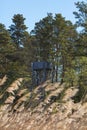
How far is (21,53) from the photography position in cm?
6681

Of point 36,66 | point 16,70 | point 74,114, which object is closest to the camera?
point 74,114

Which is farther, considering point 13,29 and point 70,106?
point 13,29

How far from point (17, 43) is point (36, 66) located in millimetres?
34527

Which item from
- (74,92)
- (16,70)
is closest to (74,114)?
(74,92)

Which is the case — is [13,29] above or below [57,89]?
above

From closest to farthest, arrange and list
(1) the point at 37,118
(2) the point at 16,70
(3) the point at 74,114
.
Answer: (3) the point at 74,114 → (1) the point at 37,118 → (2) the point at 16,70

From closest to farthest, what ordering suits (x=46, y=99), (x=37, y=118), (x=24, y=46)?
1. (x=37, y=118)
2. (x=46, y=99)
3. (x=24, y=46)

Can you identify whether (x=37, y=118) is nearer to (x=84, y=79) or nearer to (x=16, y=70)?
(x=84, y=79)

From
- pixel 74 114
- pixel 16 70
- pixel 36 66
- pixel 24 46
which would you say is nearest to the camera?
pixel 74 114

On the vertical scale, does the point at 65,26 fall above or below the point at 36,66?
above

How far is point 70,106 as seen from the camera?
1348 centimetres

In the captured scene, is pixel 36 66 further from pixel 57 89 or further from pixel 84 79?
pixel 57 89

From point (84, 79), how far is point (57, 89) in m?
25.0

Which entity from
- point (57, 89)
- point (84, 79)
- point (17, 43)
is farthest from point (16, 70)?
point (57, 89)
